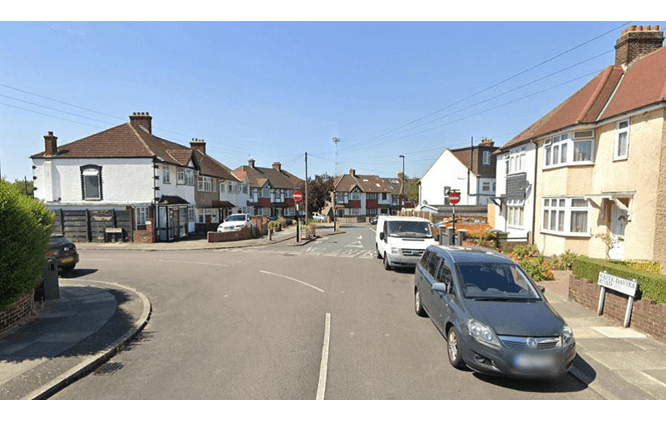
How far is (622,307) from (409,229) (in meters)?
7.71

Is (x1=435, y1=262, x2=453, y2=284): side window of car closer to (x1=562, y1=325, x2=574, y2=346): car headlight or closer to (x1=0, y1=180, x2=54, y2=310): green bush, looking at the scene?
(x1=562, y1=325, x2=574, y2=346): car headlight

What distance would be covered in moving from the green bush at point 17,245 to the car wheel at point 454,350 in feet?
25.8

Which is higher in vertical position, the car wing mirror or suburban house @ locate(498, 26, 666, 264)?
suburban house @ locate(498, 26, 666, 264)

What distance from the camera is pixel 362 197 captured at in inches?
2650

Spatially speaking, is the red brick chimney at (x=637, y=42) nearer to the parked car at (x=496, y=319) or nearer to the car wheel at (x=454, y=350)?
the parked car at (x=496, y=319)

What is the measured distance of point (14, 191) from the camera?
7.28 m

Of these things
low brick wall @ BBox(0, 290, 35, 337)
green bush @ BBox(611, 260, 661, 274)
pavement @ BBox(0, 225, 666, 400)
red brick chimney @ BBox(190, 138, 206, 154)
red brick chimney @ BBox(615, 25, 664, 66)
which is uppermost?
red brick chimney @ BBox(615, 25, 664, 66)

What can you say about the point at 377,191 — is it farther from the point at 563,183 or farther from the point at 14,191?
the point at 14,191

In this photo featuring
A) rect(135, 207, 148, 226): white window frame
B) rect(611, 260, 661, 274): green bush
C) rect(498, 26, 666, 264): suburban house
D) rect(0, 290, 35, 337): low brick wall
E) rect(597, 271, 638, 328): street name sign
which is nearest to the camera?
rect(0, 290, 35, 337): low brick wall

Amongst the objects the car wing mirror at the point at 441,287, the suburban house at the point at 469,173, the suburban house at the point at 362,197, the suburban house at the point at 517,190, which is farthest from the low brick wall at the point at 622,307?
the suburban house at the point at 362,197

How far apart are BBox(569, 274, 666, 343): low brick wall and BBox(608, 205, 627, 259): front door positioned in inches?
207

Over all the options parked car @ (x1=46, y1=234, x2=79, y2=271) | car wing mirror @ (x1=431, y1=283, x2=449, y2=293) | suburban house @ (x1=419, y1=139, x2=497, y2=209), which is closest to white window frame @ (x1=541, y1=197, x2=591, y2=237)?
car wing mirror @ (x1=431, y1=283, x2=449, y2=293)

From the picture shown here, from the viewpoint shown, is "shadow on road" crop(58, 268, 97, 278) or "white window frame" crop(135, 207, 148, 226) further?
"white window frame" crop(135, 207, 148, 226)

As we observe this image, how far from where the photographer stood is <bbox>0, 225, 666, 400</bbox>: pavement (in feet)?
17.1
